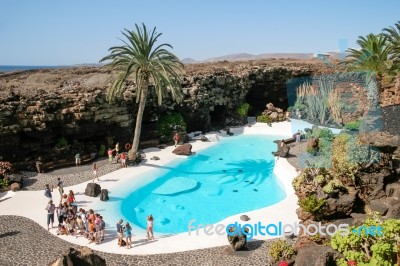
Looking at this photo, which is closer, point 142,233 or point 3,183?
point 142,233

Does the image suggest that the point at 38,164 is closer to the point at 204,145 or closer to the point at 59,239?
the point at 59,239

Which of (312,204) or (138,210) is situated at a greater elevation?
(312,204)

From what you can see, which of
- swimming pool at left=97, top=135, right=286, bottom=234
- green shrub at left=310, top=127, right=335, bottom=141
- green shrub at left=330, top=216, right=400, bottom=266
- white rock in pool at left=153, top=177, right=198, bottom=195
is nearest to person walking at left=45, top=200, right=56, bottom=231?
swimming pool at left=97, top=135, right=286, bottom=234

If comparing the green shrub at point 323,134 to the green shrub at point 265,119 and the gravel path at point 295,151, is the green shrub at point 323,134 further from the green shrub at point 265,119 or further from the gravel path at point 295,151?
Answer: the green shrub at point 265,119

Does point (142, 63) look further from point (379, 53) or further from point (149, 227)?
point (379, 53)

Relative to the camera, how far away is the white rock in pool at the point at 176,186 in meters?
22.7

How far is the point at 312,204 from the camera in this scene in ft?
54.5

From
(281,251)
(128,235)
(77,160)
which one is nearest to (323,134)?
(281,251)

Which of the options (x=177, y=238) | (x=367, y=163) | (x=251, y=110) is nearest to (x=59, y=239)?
(x=177, y=238)

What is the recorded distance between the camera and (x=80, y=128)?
27.1 m

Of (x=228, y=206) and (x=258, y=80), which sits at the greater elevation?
(x=258, y=80)

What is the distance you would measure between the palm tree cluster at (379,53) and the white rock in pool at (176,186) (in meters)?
18.5

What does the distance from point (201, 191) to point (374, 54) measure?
20339 millimetres

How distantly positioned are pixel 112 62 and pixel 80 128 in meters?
6.04
